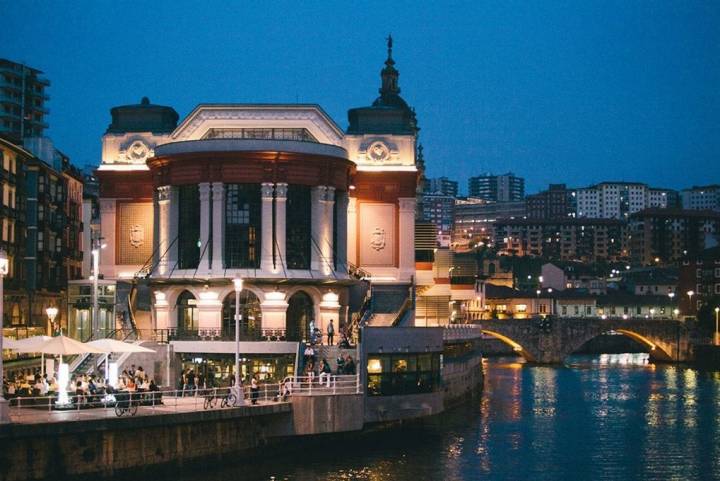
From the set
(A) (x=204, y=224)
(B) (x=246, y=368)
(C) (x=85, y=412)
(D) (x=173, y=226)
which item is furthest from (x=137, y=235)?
(C) (x=85, y=412)

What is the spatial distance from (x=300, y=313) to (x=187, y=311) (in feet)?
26.2

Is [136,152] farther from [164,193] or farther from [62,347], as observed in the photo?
[62,347]

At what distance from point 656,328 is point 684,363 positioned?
6.85 metres

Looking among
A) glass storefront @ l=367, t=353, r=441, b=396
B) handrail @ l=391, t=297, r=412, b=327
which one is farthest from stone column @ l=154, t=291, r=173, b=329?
glass storefront @ l=367, t=353, r=441, b=396

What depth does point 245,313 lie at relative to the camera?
82.5 meters

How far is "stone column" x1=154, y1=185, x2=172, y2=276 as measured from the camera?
87.0m

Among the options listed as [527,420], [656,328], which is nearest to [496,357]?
[656,328]

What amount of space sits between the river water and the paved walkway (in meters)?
3.28

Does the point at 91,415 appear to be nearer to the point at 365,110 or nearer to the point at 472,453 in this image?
the point at 472,453

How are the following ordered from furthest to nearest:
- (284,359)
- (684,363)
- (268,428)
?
(684,363) → (284,359) → (268,428)

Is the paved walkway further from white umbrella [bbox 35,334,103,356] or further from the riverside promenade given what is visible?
white umbrella [bbox 35,334,103,356]

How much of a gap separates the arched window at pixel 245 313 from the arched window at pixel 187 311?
8.13ft

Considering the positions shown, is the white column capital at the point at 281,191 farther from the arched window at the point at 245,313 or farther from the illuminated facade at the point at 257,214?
the arched window at the point at 245,313

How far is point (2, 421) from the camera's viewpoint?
48062mm
